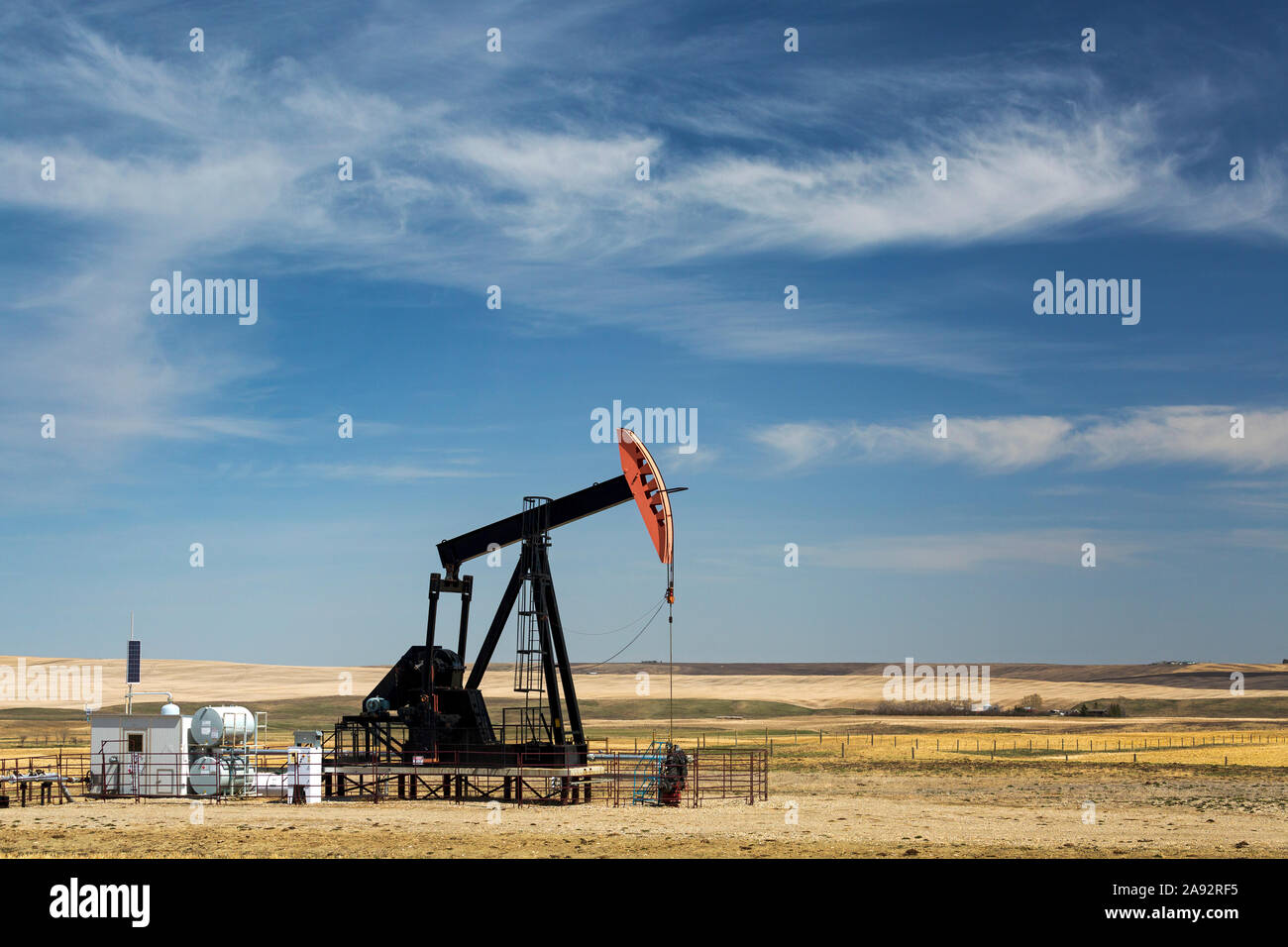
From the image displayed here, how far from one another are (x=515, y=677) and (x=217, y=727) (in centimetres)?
818

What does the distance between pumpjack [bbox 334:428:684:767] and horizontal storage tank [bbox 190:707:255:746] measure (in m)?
2.66

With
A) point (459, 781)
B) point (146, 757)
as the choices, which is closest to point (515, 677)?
point (459, 781)

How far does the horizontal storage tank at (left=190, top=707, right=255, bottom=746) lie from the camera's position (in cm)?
3422

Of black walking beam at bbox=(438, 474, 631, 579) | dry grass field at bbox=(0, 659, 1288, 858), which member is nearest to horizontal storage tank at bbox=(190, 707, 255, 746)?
dry grass field at bbox=(0, 659, 1288, 858)

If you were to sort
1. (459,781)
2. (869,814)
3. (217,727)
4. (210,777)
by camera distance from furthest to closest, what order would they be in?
(210,777) < (217,727) < (459,781) < (869,814)

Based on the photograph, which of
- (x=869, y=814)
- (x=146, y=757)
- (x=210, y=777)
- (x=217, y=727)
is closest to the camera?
(x=869, y=814)

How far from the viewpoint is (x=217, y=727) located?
34250mm

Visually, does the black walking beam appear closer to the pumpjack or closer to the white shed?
the pumpjack

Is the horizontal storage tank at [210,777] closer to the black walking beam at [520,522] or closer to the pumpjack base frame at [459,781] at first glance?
the pumpjack base frame at [459,781]

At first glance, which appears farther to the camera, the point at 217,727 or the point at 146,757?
the point at 146,757

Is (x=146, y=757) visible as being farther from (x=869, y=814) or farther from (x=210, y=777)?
(x=869, y=814)

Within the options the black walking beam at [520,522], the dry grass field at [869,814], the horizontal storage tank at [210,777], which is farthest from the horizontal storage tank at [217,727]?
the black walking beam at [520,522]
